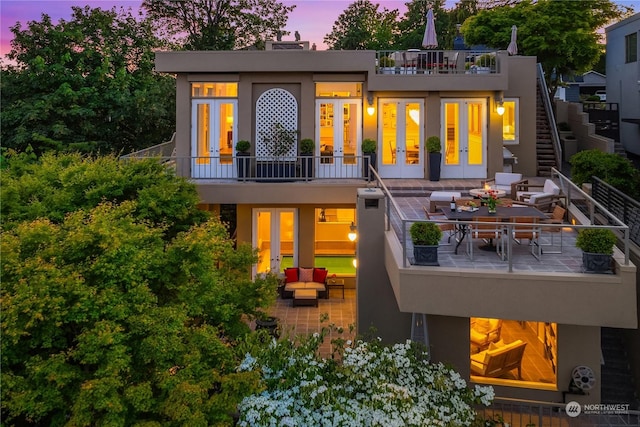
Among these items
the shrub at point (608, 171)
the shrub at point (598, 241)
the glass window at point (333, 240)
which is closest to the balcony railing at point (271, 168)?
the glass window at point (333, 240)

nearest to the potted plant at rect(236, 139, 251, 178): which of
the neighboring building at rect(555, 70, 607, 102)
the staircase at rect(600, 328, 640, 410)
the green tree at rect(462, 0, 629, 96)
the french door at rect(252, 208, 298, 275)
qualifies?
the french door at rect(252, 208, 298, 275)

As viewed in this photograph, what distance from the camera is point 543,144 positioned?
2003 centimetres

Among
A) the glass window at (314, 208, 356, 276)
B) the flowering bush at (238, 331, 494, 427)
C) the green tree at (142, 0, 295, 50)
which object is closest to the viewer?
the flowering bush at (238, 331, 494, 427)

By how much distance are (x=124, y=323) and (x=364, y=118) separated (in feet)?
38.8

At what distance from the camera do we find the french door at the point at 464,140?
17094 millimetres

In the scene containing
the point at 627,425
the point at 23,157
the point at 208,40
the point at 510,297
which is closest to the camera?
the point at 510,297

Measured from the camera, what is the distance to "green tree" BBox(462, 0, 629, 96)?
25922 millimetres

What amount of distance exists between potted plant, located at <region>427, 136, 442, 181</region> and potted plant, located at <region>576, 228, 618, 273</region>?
8838 millimetres

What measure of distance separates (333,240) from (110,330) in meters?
11.7

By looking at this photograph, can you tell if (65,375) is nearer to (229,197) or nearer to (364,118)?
(229,197)

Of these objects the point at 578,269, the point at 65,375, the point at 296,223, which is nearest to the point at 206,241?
the point at 65,375

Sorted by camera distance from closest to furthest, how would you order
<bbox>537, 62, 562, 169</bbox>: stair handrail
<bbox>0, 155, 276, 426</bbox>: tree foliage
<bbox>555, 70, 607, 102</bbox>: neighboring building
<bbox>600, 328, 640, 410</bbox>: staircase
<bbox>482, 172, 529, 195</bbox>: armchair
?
<bbox>0, 155, 276, 426</bbox>: tree foliage
<bbox>600, 328, 640, 410</bbox>: staircase
<bbox>482, 172, 529, 195</bbox>: armchair
<bbox>537, 62, 562, 169</bbox>: stair handrail
<bbox>555, 70, 607, 102</bbox>: neighboring building

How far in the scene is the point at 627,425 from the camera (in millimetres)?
8336

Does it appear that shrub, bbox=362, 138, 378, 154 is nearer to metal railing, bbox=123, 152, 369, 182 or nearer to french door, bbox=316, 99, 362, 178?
metal railing, bbox=123, 152, 369, 182
